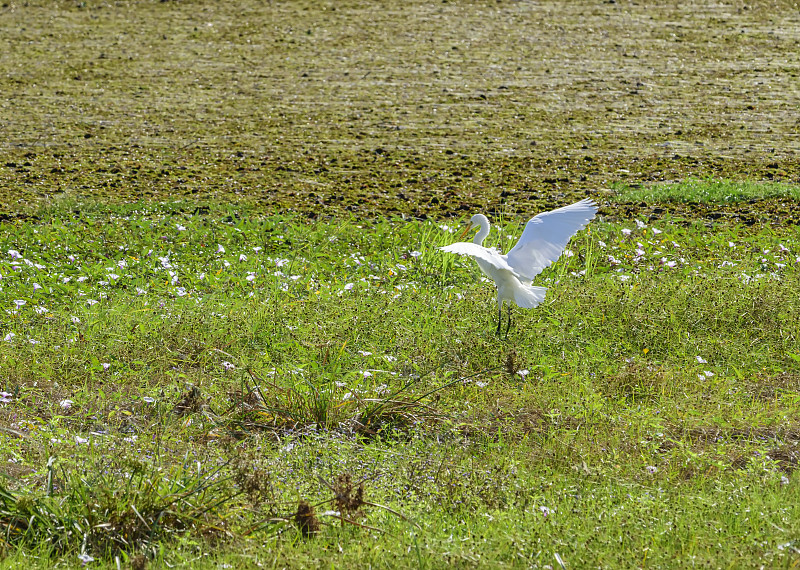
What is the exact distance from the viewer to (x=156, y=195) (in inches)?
337

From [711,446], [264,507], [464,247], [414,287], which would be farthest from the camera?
[414,287]

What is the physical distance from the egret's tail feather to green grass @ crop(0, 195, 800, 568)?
0.25 meters

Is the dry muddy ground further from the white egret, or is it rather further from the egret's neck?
the white egret

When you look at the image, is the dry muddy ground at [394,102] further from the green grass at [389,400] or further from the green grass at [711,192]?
the green grass at [389,400]

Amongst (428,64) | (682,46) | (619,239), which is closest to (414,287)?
(619,239)

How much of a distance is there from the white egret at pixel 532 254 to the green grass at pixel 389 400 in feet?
0.92

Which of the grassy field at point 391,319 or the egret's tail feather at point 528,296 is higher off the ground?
the egret's tail feather at point 528,296

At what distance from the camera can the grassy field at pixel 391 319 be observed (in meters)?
3.43

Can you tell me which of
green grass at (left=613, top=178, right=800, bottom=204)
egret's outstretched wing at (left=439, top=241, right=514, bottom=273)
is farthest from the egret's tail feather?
green grass at (left=613, top=178, right=800, bottom=204)

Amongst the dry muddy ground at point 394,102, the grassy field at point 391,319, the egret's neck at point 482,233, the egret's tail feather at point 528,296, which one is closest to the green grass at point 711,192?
the grassy field at point 391,319

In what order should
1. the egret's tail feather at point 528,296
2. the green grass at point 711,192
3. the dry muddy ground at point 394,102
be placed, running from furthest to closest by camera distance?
the dry muddy ground at point 394,102 < the green grass at point 711,192 < the egret's tail feather at point 528,296

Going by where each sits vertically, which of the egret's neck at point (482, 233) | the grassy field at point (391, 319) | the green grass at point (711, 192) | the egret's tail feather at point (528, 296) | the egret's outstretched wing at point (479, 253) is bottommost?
the green grass at point (711, 192)

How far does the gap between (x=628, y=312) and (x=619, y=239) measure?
1.59m

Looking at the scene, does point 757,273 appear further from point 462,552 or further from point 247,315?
point 462,552
